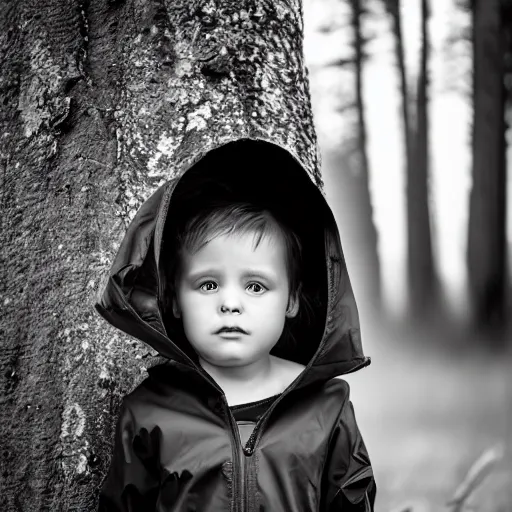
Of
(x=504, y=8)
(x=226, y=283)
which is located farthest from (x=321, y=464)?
(x=504, y=8)

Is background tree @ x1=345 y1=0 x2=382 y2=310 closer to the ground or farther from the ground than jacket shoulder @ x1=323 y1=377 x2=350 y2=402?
farther from the ground

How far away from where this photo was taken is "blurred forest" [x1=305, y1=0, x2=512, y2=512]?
3693 millimetres

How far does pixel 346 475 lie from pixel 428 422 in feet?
7.21

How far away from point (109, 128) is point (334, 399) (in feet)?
3.22

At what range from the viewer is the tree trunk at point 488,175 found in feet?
12.3

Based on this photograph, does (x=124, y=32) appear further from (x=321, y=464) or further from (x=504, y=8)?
(x=504, y=8)

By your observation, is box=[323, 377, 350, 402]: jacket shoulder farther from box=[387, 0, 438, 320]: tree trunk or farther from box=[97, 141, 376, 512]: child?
box=[387, 0, 438, 320]: tree trunk

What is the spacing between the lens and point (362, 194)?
3.72 metres

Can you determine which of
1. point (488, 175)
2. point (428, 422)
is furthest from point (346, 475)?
point (488, 175)

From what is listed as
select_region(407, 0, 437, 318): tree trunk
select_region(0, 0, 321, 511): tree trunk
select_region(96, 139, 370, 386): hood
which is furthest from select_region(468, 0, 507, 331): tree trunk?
select_region(96, 139, 370, 386): hood

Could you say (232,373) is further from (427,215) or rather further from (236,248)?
(427,215)

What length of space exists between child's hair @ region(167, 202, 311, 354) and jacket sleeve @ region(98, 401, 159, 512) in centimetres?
38

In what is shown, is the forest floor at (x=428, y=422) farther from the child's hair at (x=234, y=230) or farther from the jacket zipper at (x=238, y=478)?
the jacket zipper at (x=238, y=478)

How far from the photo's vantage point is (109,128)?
204 cm
